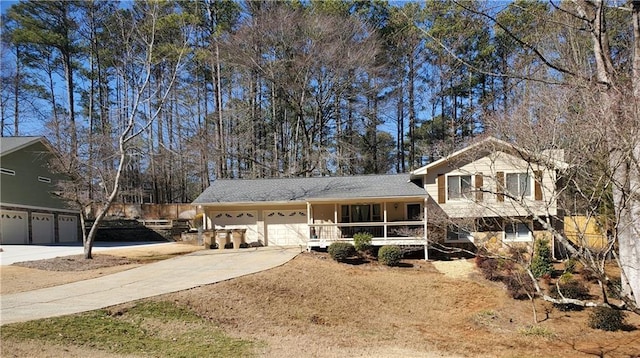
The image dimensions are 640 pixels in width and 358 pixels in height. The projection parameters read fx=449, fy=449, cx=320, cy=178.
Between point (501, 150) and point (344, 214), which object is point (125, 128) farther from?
point (501, 150)

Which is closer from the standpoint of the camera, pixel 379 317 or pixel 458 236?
pixel 379 317

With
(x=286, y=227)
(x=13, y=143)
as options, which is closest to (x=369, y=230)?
(x=286, y=227)

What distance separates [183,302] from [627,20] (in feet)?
47.2

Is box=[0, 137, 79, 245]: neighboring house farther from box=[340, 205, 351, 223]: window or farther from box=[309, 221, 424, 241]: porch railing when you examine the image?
box=[340, 205, 351, 223]: window

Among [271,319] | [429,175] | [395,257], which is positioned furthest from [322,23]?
[271,319]

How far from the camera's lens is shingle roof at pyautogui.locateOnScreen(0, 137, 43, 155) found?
2305 cm

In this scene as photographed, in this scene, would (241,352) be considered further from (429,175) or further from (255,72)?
(255,72)

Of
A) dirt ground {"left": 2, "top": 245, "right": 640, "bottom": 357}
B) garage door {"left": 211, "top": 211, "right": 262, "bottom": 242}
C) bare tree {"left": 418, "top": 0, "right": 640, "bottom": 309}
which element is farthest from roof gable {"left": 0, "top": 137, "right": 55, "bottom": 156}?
bare tree {"left": 418, "top": 0, "right": 640, "bottom": 309}

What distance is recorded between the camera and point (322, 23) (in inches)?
1097

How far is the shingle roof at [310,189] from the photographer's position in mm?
20453

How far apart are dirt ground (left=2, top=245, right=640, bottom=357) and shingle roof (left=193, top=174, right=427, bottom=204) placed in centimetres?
444

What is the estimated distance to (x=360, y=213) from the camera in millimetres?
21812

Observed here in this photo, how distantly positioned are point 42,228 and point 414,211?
21.0 metres

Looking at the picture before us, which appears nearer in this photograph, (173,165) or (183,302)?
(183,302)
